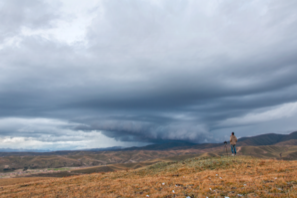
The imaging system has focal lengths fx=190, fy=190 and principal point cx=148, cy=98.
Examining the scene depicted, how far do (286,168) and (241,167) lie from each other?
4.89 metres

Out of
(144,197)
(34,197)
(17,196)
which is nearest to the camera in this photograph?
(144,197)

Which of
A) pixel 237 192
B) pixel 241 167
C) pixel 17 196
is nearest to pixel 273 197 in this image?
pixel 237 192

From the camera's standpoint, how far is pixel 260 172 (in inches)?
821

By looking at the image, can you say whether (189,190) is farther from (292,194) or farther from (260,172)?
(260,172)

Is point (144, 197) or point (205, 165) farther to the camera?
point (205, 165)

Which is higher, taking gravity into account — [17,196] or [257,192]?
[257,192]

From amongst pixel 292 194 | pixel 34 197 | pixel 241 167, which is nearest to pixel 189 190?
pixel 292 194

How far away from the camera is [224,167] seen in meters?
25.8

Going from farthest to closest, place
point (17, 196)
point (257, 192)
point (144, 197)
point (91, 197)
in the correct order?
1. point (17, 196)
2. point (91, 197)
3. point (144, 197)
4. point (257, 192)

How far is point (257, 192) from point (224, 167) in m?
13.4

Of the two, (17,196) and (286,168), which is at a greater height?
(286,168)

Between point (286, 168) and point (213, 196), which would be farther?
point (286, 168)

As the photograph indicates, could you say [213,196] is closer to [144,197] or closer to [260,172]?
[144,197]

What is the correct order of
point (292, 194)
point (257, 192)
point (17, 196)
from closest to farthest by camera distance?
point (292, 194) → point (257, 192) → point (17, 196)
